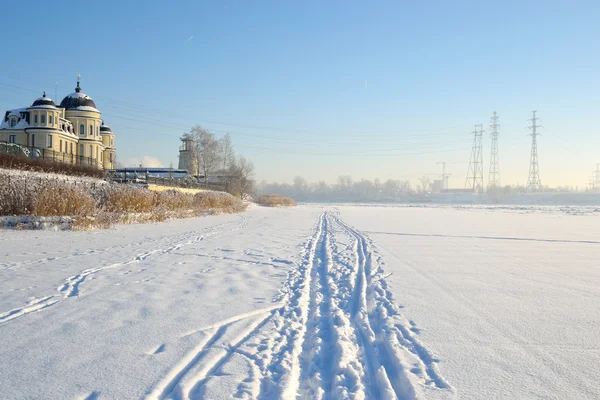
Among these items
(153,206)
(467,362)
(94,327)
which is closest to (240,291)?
(94,327)

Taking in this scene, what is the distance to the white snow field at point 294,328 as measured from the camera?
9.93 ft

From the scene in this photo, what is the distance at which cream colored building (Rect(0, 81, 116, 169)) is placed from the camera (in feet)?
136

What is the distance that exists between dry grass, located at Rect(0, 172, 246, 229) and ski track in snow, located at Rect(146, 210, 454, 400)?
11899mm

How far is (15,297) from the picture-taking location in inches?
207

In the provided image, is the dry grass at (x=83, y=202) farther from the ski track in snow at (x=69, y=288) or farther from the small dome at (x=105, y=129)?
the small dome at (x=105, y=129)

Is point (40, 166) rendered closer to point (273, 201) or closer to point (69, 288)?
point (69, 288)

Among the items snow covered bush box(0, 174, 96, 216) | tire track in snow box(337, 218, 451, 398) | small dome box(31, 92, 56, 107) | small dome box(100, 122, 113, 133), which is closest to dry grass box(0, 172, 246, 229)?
snow covered bush box(0, 174, 96, 216)

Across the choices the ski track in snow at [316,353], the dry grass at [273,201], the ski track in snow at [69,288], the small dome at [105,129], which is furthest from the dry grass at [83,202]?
the small dome at [105,129]

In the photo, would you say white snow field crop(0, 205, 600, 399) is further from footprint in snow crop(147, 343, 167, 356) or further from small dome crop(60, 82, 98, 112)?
small dome crop(60, 82, 98, 112)

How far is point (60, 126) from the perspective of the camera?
43406mm

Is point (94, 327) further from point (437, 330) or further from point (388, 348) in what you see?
point (437, 330)

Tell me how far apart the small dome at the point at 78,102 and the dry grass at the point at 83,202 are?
3457 cm

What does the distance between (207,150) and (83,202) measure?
157 feet

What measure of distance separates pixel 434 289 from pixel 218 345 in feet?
12.2
